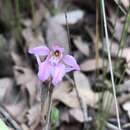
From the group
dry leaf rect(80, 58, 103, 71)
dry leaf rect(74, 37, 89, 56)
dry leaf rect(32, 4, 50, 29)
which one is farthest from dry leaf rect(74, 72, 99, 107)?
dry leaf rect(32, 4, 50, 29)

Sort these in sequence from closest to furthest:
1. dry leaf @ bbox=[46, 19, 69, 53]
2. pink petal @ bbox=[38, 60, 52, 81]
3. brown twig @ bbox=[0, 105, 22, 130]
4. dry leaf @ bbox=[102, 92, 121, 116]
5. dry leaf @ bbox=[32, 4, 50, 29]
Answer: pink petal @ bbox=[38, 60, 52, 81], brown twig @ bbox=[0, 105, 22, 130], dry leaf @ bbox=[102, 92, 121, 116], dry leaf @ bbox=[46, 19, 69, 53], dry leaf @ bbox=[32, 4, 50, 29]

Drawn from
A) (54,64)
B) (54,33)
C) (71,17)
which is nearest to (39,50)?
(54,64)

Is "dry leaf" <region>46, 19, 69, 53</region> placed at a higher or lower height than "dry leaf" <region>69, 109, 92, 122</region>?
higher

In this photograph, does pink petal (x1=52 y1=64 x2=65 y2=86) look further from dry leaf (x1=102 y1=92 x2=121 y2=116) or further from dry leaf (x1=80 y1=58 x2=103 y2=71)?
dry leaf (x1=80 y1=58 x2=103 y2=71)

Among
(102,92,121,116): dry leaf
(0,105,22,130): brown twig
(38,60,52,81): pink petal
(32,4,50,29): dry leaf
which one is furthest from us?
(32,4,50,29): dry leaf

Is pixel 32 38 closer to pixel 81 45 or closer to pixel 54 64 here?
pixel 81 45

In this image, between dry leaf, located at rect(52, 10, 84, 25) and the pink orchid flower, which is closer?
the pink orchid flower
